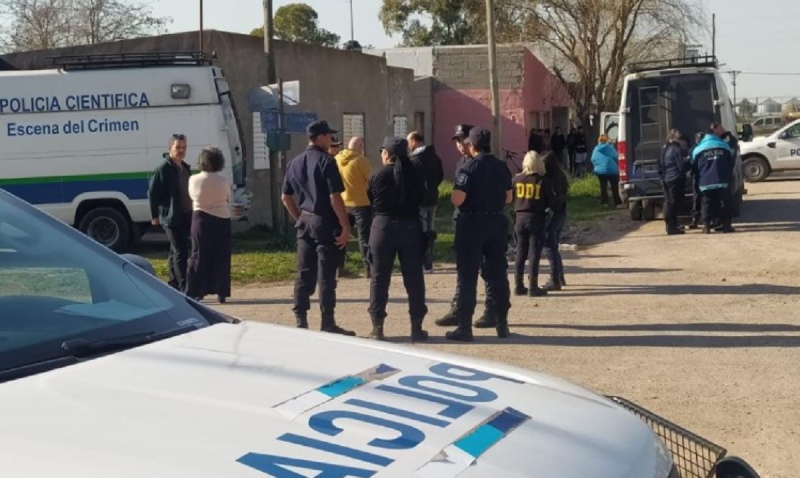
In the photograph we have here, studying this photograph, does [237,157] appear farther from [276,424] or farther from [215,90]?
[276,424]

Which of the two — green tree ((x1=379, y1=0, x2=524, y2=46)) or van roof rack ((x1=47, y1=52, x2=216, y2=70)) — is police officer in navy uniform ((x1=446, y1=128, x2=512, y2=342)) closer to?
van roof rack ((x1=47, y1=52, x2=216, y2=70))

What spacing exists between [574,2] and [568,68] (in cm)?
255

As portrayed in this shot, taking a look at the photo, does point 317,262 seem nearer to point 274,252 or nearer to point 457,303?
point 457,303

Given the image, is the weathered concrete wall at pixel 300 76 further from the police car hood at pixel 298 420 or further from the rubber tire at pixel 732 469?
the rubber tire at pixel 732 469

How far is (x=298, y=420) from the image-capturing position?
233 cm

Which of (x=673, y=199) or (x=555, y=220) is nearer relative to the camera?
(x=555, y=220)

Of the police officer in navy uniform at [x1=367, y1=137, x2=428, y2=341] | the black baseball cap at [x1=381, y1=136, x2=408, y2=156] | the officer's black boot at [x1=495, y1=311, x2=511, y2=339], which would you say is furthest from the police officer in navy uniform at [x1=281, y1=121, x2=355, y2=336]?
the officer's black boot at [x1=495, y1=311, x2=511, y2=339]

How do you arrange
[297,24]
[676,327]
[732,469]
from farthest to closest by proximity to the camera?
[297,24] < [676,327] < [732,469]

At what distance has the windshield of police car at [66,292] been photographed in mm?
2947

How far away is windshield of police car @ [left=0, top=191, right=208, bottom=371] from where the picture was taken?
2.95 meters

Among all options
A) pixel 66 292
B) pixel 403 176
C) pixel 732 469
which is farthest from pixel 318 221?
pixel 732 469

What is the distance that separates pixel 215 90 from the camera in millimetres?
15359

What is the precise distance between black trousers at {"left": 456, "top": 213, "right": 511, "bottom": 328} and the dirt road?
1.07 ft

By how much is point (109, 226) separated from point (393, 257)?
822cm
